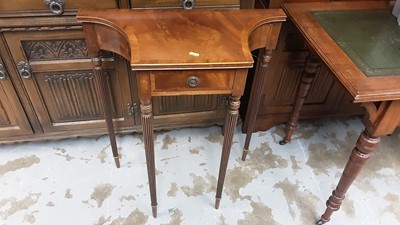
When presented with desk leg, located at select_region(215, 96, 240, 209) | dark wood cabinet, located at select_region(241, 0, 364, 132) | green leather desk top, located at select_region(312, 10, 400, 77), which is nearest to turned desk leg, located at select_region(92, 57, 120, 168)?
desk leg, located at select_region(215, 96, 240, 209)

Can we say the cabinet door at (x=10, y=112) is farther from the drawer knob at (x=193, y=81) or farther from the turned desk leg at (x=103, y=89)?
the drawer knob at (x=193, y=81)

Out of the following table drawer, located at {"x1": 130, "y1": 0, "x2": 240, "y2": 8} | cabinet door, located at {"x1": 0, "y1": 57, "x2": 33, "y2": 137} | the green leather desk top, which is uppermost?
table drawer, located at {"x1": 130, "y1": 0, "x2": 240, "y2": 8}

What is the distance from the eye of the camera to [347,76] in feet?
3.11

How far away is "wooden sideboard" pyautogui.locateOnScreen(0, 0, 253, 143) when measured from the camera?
1.17m

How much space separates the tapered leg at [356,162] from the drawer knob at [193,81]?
0.59m

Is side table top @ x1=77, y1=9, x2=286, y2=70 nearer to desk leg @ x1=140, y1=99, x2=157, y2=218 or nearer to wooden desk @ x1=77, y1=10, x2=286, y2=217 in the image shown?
wooden desk @ x1=77, y1=10, x2=286, y2=217

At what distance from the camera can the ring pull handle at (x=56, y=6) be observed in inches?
44.2

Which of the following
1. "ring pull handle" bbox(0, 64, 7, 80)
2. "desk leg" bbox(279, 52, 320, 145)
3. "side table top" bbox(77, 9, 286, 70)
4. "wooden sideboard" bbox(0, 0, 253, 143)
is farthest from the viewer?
"desk leg" bbox(279, 52, 320, 145)

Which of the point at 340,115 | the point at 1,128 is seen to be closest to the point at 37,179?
the point at 1,128

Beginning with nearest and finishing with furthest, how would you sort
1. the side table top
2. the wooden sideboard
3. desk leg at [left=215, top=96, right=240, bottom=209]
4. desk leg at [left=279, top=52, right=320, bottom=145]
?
1. the side table top
2. desk leg at [left=215, top=96, right=240, bottom=209]
3. the wooden sideboard
4. desk leg at [left=279, top=52, right=320, bottom=145]

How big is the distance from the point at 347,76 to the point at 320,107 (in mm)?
828

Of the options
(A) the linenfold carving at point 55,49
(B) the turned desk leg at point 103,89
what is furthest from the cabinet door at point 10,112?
(B) the turned desk leg at point 103,89

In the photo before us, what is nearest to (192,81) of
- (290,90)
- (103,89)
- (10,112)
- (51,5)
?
(103,89)

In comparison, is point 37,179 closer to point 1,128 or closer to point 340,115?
point 1,128
